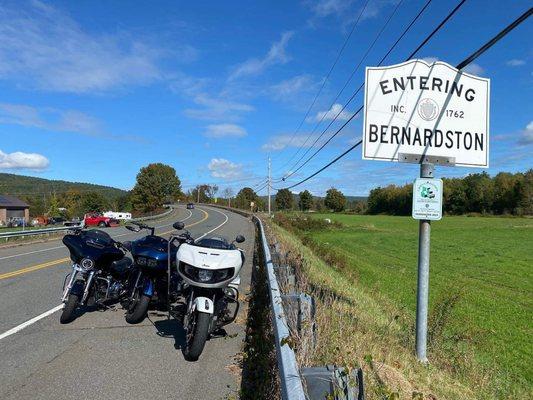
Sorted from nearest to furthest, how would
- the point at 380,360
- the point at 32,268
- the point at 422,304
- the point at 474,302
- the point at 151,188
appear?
the point at 380,360 → the point at 422,304 → the point at 32,268 → the point at 474,302 → the point at 151,188

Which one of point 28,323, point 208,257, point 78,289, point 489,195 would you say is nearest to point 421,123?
point 208,257

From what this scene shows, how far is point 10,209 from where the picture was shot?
289 ft

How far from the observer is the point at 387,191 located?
14762 centimetres

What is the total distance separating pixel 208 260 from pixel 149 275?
1.68 meters

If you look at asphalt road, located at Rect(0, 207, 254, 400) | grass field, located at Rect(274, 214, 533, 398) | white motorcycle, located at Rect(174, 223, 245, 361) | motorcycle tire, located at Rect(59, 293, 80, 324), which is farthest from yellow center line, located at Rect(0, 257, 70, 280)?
grass field, located at Rect(274, 214, 533, 398)

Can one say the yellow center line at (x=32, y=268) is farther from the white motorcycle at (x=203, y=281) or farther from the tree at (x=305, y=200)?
the tree at (x=305, y=200)

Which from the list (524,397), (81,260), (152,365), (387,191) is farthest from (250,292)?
(387,191)

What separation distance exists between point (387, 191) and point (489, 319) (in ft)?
455

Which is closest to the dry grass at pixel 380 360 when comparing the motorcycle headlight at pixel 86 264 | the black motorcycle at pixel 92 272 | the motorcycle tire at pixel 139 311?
the motorcycle tire at pixel 139 311

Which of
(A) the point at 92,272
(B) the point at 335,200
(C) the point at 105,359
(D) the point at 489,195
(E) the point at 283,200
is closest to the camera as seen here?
(C) the point at 105,359

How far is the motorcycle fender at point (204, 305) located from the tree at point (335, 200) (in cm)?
15677

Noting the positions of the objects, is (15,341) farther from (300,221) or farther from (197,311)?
(300,221)

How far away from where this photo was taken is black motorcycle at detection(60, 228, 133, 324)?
718 cm

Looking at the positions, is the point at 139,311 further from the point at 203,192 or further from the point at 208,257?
the point at 203,192
